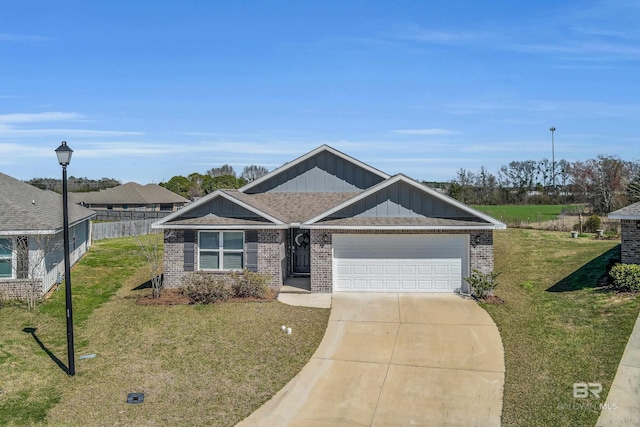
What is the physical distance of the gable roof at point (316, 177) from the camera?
898 inches

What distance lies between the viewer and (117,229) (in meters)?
38.1

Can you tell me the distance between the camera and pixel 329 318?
47.9 ft

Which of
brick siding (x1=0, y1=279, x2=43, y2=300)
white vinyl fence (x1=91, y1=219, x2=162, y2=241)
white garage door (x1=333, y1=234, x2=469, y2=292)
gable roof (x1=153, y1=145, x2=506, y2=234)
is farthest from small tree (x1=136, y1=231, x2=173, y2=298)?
white garage door (x1=333, y1=234, x2=469, y2=292)

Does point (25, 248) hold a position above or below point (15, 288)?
above

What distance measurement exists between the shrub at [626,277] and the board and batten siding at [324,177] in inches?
415

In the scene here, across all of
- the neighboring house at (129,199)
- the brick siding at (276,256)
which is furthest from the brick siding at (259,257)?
the neighboring house at (129,199)

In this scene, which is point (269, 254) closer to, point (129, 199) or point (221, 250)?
point (221, 250)

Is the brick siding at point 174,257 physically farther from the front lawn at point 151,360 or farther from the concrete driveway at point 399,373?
the concrete driveway at point 399,373

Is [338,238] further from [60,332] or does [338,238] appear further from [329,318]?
[60,332]

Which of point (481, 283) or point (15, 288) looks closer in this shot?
point (15, 288)

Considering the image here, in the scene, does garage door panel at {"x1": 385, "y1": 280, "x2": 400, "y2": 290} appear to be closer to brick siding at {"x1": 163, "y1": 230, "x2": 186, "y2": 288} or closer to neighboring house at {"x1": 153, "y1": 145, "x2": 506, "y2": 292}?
neighboring house at {"x1": 153, "y1": 145, "x2": 506, "y2": 292}

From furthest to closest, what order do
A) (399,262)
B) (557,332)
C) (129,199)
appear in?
(129,199)
(399,262)
(557,332)

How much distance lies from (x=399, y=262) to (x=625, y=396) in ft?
30.5

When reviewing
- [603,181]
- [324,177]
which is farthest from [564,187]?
[324,177]
